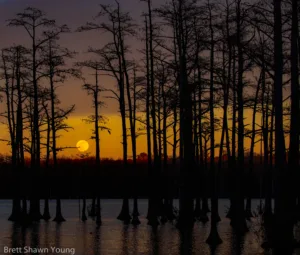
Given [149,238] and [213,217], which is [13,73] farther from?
[213,217]

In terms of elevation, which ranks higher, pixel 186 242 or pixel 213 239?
pixel 213 239

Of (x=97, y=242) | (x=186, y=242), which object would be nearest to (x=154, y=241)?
(x=186, y=242)

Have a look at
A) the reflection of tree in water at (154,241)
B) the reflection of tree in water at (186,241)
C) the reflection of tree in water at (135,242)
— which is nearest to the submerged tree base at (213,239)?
the reflection of tree in water at (186,241)

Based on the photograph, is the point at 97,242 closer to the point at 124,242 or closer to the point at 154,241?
the point at 124,242

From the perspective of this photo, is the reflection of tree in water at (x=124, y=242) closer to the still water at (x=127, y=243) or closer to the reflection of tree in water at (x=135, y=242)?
the still water at (x=127, y=243)

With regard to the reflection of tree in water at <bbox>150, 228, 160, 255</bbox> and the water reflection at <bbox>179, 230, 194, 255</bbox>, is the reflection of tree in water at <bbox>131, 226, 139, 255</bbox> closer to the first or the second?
the reflection of tree in water at <bbox>150, 228, 160, 255</bbox>

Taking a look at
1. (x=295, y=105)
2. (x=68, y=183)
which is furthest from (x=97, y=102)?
(x=68, y=183)

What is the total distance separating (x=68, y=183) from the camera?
136 m

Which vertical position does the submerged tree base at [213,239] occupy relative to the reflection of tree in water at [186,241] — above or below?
above

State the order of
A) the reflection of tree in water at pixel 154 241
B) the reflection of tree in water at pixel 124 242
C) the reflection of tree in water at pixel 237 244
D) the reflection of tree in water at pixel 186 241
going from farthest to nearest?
the reflection of tree in water at pixel 154 241, the reflection of tree in water at pixel 186 241, the reflection of tree in water at pixel 124 242, the reflection of tree in water at pixel 237 244

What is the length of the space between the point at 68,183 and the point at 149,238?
101 metres

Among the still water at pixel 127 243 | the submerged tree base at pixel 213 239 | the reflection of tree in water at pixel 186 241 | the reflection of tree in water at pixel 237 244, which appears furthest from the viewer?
the submerged tree base at pixel 213 239

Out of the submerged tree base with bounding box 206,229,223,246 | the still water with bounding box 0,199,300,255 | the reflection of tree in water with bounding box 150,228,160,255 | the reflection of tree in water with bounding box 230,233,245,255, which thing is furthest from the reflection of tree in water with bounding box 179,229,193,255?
the reflection of tree in water with bounding box 230,233,245,255

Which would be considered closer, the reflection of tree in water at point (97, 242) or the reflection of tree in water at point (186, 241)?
the reflection of tree in water at point (186, 241)
